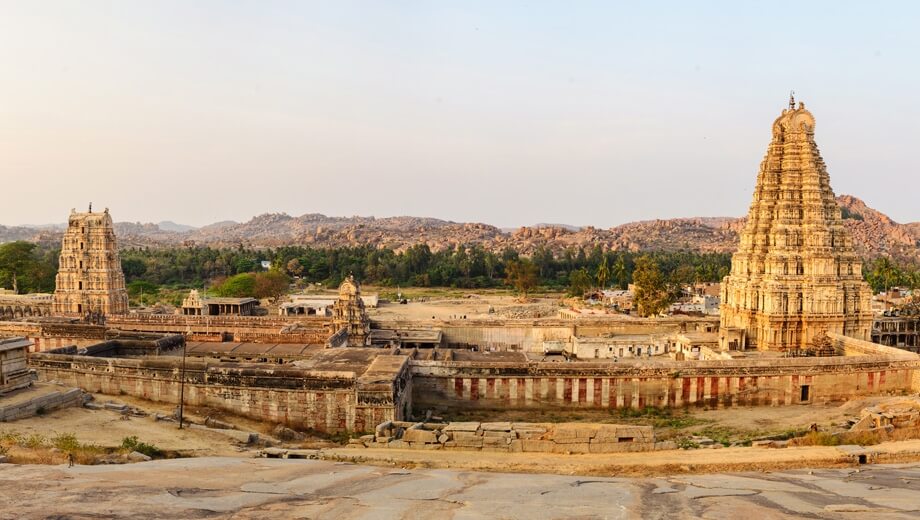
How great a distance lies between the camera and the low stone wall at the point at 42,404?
65.4 feet

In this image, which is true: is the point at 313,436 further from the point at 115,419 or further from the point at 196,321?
the point at 196,321

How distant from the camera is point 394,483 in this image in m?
14.5

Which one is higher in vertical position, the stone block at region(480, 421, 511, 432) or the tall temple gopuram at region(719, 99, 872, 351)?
the tall temple gopuram at region(719, 99, 872, 351)

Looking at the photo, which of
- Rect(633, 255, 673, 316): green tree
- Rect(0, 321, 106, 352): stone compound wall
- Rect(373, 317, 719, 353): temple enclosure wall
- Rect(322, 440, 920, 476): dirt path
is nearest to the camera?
Rect(322, 440, 920, 476): dirt path

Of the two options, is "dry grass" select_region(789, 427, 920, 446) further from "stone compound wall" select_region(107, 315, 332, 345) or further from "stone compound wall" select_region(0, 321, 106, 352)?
"stone compound wall" select_region(0, 321, 106, 352)

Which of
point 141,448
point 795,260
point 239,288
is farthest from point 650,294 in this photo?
point 141,448

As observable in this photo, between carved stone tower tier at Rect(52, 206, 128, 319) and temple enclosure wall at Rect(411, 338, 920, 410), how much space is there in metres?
32.0

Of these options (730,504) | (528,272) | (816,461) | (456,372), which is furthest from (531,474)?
(528,272)

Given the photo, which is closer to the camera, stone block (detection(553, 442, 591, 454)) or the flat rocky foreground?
the flat rocky foreground

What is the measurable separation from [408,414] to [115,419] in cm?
1066

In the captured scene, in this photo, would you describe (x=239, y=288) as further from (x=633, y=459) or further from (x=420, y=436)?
(x=633, y=459)

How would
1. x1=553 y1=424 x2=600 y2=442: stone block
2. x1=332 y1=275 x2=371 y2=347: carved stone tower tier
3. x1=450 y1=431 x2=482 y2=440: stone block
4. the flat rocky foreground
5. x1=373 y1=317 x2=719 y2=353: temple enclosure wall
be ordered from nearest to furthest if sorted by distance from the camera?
the flat rocky foreground
x1=553 y1=424 x2=600 y2=442: stone block
x1=450 y1=431 x2=482 y2=440: stone block
x1=332 y1=275 x2=371 y2=347: carved stone tower tier
x1=373 y1=317 x2=719 y2=353: temple enclosure wall

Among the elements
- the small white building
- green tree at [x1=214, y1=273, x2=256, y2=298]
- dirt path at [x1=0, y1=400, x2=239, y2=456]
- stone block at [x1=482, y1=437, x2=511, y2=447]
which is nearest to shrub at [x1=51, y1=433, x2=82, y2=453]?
dirt path at [x1=0, y1=400, x2=239, y2=456]

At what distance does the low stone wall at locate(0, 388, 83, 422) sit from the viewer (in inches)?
785
